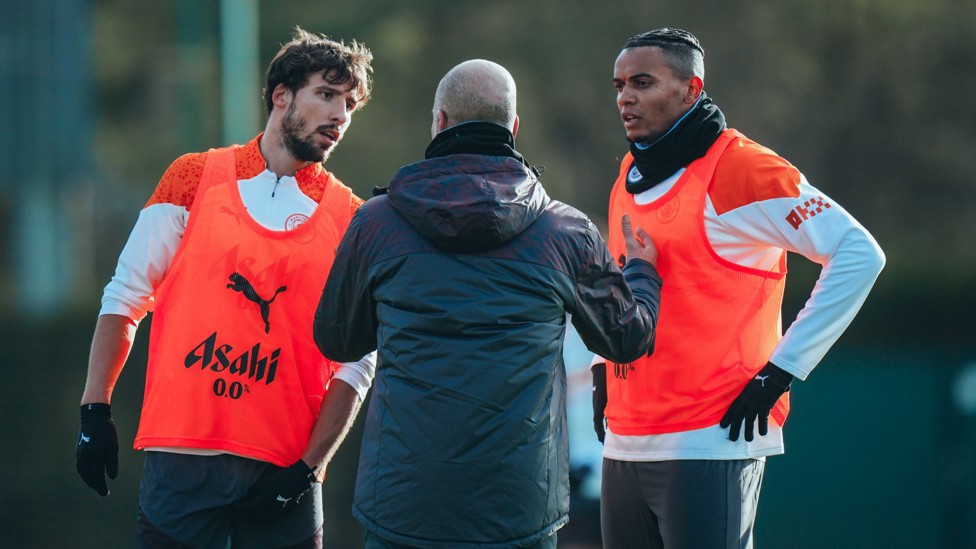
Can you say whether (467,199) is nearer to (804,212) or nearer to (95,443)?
(804,212)

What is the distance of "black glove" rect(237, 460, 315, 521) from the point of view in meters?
3.36

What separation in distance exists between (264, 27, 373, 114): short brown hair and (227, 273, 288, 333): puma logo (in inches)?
26.5

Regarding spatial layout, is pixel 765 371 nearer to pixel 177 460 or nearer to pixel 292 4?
pixel 177 460

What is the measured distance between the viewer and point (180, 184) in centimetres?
356

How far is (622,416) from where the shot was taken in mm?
3602

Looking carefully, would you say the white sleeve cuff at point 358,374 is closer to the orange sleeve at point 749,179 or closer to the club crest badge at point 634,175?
the club crest badge at point 634,175

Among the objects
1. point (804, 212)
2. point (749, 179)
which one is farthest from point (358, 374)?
point (804, 212)

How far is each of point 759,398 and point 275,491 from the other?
1.45 metres

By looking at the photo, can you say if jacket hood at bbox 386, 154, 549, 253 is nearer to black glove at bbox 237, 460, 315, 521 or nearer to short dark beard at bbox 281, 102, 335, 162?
short dark beard at bbox 281, 102, 335, 162

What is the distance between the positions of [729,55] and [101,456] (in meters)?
11.5

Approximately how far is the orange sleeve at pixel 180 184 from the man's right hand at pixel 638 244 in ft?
4.42

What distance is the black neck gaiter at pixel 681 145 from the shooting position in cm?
356

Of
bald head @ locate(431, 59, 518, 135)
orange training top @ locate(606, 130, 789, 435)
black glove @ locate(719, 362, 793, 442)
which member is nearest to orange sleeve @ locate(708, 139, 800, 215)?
orange training top @ locate(606, 130, 789, 435)

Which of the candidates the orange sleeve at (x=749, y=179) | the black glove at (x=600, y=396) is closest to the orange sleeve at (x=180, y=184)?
the black glove at (x=600, y=396)
